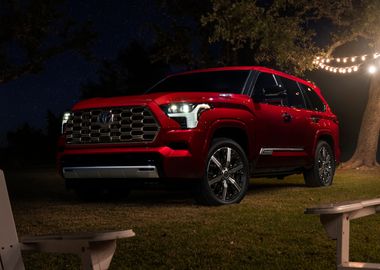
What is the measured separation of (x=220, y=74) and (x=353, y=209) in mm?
7101

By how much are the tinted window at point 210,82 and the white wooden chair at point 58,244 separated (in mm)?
7248

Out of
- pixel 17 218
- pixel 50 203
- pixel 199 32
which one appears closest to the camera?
pixel 17 218

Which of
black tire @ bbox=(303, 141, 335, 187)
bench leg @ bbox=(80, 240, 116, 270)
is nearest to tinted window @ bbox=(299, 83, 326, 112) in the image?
black tire @ bbox=(303, 141, 335, 187)

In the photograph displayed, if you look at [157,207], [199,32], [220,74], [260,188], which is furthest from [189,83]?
[199,32]

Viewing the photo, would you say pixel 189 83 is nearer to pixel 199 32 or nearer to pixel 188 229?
pixel 188 229

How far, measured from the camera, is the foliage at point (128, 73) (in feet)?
180

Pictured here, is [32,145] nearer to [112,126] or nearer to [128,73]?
[128,73]

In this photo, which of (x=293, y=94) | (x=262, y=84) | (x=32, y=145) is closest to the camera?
(x=262, y=84)

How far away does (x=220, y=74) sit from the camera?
11.1 metres

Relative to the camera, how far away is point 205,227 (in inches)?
304

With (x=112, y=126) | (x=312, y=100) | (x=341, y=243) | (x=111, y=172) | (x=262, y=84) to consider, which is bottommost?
(x=111, y=172)

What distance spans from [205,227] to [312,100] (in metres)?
6.15

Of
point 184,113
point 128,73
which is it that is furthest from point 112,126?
point 128,73

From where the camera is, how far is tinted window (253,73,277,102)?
35.4ft
